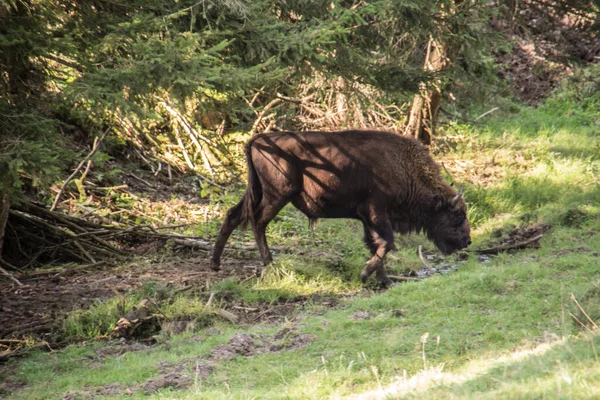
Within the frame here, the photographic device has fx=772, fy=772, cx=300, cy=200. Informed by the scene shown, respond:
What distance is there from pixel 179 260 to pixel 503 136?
8.69 m

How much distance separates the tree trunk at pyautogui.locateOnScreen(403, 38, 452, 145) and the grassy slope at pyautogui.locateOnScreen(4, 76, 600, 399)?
8.49 ft

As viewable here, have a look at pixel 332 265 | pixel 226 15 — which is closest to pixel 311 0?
pixel 226 15

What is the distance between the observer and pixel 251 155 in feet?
33.9

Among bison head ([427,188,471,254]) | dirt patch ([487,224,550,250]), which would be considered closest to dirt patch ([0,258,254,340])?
bison head ([427,188,471,254])

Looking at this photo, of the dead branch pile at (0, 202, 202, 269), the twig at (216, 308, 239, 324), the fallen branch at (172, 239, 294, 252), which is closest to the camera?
the twig at (216, 308, 239, 324)

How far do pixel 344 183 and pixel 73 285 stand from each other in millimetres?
3759

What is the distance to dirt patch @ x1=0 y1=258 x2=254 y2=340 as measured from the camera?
28.3 feet

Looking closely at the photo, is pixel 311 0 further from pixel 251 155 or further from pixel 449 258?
pixel 449 258

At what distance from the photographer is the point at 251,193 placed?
10.4 m

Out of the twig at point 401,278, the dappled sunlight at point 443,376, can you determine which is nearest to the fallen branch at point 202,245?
the twig at point 401,278

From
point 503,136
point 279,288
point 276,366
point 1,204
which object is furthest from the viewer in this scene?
point 503,136

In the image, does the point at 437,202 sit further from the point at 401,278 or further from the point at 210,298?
the point at 210,298

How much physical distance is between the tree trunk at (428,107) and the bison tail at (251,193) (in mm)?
5253

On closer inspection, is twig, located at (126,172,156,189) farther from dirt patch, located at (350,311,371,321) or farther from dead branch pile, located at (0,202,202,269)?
dirt patch, located at (350,311,371,321)
